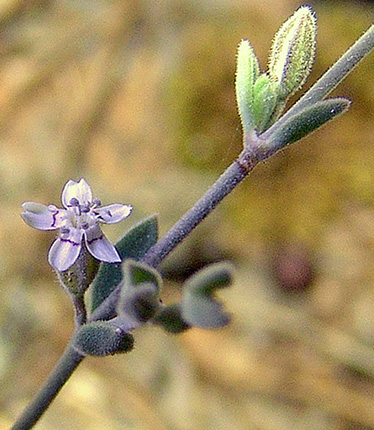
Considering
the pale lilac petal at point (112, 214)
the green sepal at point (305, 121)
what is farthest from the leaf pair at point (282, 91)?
the pale lilac petal at point (112, 214)

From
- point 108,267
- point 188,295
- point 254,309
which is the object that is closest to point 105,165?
point 254,309

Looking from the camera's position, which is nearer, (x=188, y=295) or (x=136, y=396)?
(x=188, y=295)

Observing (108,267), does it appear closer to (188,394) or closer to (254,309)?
(188,394)

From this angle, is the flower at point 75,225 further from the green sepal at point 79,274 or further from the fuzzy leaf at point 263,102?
the fuzzy leaf at point 263,102

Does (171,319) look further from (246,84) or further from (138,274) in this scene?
(246,84)

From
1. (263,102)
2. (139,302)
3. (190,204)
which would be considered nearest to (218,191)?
(263,102)

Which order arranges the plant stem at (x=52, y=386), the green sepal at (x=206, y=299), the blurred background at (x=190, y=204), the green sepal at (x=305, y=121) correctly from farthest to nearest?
the blurred background at (x=190, y=204) < the plant stem at (x=52, y=386) < the green sepal at (x=305, y=121) < the green sepal at (x=206, y=299)

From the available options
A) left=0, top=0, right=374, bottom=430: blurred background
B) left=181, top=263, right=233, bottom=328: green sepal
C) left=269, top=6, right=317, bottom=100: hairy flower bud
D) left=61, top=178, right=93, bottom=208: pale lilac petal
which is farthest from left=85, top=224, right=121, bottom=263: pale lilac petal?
left=0, top=0, right=374, bottom=430: blurred background
